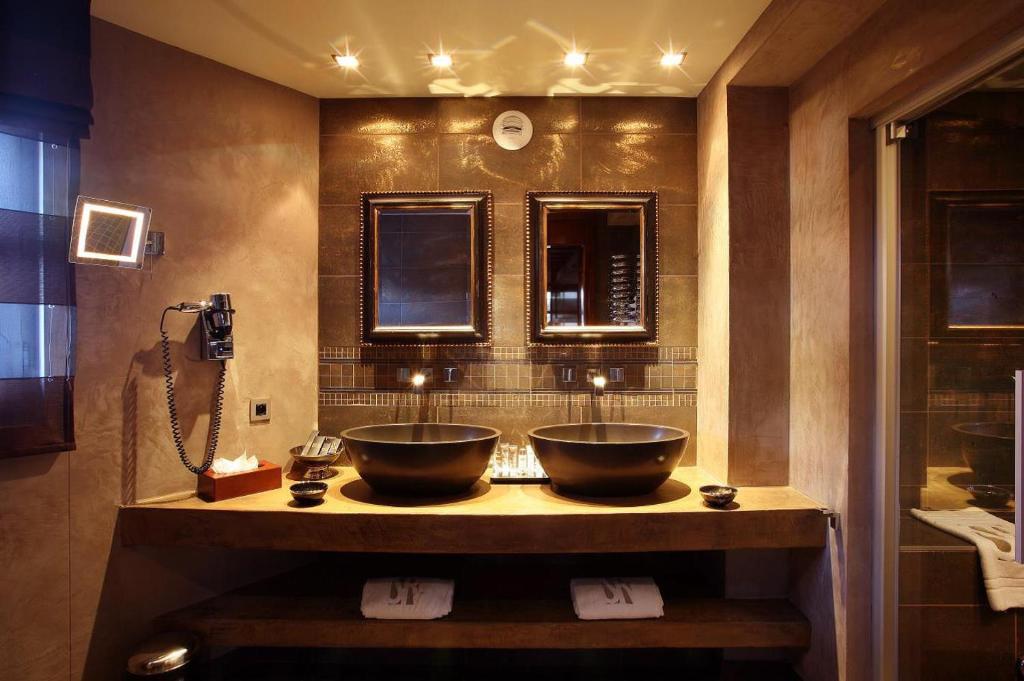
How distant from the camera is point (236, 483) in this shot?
1.89 meters

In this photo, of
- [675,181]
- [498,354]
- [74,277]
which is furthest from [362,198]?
[675,181]

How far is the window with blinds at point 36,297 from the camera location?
1.56 meters

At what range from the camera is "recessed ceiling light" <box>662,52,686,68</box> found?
1.99m

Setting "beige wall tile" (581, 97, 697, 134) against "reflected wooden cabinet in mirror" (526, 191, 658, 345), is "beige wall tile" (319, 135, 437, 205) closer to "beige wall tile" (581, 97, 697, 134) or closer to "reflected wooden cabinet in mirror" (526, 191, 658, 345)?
"reflected wooden cabinet in mirror" (526, 191, 658, 345)

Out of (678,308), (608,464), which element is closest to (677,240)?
(678,308)

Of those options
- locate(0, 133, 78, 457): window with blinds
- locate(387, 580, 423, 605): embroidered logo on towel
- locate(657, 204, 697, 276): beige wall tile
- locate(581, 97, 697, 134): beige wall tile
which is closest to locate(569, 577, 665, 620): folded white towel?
locate(387, 580, 423, 605): embroidered logo on towel

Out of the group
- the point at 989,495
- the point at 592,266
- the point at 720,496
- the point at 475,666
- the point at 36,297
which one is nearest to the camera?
the point at 989,495

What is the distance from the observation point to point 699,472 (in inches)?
Answer: 87.5

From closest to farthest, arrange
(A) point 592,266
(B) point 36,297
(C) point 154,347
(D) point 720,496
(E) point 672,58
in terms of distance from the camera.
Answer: (B) point 36,297 < (D) point 720,496 < (C) point 154,347 < (E) point 672,58 < (A) point 592,266

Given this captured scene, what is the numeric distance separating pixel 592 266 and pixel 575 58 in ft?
2.76

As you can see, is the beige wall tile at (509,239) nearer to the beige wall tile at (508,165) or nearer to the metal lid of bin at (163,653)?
the beige wall tile at (508,165)

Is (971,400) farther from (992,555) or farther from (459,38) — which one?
(459,38)

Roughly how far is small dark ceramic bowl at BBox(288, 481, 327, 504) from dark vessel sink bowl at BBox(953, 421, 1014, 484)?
2.05m

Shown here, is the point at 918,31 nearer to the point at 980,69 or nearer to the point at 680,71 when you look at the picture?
the point at 980,69
